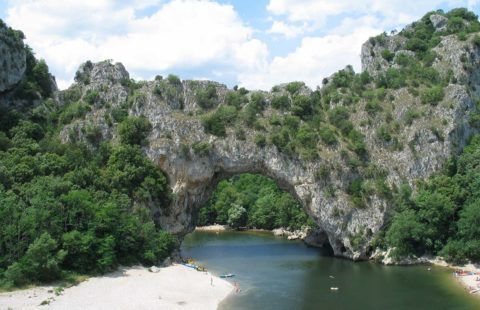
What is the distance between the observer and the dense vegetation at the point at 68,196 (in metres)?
49.6

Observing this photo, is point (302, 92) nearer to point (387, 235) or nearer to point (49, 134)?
point (387, 235)

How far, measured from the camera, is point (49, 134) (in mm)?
70750

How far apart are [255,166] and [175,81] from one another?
53.6 feet

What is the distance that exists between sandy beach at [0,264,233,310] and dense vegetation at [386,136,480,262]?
2329 centimetres

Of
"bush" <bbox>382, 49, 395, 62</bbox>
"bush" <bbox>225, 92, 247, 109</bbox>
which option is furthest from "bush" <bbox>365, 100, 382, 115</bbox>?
"bush" <bbox>225, 92, 247, 109</bbox>

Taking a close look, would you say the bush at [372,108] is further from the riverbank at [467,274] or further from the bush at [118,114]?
the bush at [118,114]

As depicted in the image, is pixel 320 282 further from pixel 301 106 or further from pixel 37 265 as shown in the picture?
pixel 301 106

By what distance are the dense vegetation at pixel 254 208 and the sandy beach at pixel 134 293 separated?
39.1 meters

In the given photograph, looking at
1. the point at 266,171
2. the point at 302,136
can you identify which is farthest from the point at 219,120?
the point at 302,136

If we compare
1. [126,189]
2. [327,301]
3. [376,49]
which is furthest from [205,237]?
[327,301]

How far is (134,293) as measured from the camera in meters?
48.0

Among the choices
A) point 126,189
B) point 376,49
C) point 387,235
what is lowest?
point 387,235

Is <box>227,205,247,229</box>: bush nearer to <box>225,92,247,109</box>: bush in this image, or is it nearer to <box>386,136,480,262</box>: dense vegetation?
<box>225,92,247,109</box>: bush

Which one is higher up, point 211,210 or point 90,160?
point 90,160
